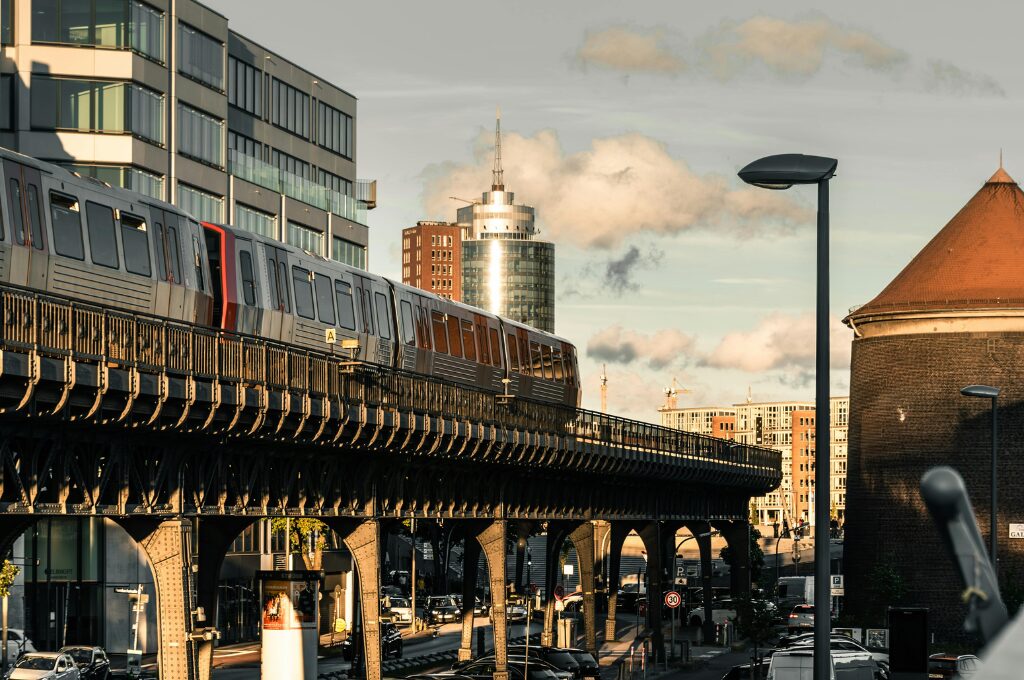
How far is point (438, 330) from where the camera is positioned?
195ft

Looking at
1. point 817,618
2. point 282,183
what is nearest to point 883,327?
point 282,183

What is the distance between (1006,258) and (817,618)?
85.0 metres

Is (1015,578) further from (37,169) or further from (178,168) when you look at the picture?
(37,169)

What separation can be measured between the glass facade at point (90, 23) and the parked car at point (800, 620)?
152ft

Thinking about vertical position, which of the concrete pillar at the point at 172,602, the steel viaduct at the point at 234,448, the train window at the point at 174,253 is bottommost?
the concrete pillar at the point at 172,602

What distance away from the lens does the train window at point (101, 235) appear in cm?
3488

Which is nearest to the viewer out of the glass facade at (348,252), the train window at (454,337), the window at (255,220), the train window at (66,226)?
the train window at (66,226)

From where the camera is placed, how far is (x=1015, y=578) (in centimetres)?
9350

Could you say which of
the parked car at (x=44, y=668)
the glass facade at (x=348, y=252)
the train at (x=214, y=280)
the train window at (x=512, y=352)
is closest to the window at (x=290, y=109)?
the glass facade at (x=348, y=252)

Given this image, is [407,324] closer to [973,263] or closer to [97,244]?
[97,244]

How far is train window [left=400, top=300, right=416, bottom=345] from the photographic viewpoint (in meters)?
55.6

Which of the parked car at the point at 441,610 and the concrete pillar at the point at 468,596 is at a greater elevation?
the concrete pillar at the point at 468,596

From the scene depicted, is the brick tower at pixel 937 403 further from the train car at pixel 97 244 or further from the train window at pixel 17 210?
the train window at pixel 17 210

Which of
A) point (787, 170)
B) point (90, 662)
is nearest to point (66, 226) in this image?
point (787, 170)
